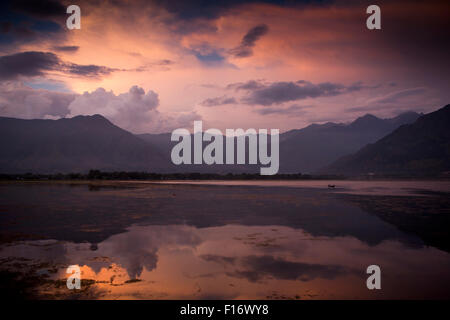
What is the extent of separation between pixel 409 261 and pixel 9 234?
26.7 m

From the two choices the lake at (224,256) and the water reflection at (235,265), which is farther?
the lake at (224,256)

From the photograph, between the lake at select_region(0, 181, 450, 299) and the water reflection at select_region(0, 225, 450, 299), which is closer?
the water reflection at select_region(0, 225, 450, 299)

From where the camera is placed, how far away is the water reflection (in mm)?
12195

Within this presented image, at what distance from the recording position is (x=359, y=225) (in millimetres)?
26969

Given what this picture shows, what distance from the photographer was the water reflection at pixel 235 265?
1220 centimetres

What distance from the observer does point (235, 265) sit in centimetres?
1559

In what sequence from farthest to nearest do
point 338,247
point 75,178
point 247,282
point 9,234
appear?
point 75,178 → point 9,234 → point 338,247 → point 247,282

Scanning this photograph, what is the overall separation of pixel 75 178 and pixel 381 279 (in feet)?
516

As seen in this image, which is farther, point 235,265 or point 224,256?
point 224,256
